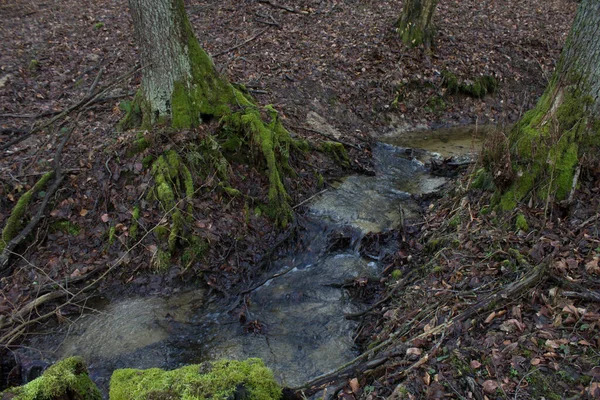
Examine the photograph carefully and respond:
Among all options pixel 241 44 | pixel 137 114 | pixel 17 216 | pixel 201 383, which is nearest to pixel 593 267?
pixel 201 383

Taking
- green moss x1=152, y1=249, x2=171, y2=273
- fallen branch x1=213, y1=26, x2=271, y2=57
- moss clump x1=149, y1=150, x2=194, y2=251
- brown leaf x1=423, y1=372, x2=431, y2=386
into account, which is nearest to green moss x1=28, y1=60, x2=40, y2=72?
fallen branch x1=213, y1=26, x2=271, y2=57

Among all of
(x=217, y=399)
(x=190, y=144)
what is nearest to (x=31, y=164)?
(x=190, y=144)

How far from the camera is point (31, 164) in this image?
7.03m

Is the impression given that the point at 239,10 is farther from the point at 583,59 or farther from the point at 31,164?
the point at 583,59

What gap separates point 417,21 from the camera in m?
11.8

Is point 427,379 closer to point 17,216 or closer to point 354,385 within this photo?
point 354,385

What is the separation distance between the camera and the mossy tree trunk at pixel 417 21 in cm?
1180

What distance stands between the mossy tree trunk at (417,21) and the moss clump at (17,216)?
31.6ft

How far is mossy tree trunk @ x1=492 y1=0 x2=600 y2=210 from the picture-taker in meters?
4.74

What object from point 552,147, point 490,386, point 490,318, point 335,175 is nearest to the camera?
point 490,386

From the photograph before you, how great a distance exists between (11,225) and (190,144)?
283cm

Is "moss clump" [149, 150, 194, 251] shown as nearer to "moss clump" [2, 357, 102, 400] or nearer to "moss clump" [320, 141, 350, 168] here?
"moss clump" [2, 357, 102, 400]

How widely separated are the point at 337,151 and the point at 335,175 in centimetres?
63

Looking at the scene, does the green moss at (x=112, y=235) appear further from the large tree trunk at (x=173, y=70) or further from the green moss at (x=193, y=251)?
the large tree trunk at (x=173, y=70)
